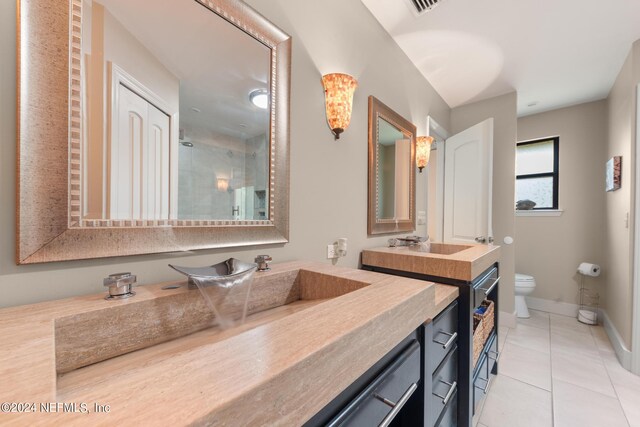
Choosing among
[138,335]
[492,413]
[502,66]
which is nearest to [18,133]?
[138,335]

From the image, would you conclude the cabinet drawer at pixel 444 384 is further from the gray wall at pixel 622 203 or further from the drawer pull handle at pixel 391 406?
the gray wall at pixel 622 203

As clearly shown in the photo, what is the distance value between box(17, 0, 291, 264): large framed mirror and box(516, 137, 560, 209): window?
151 inches

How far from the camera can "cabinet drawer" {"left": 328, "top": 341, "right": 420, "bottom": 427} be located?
574mm

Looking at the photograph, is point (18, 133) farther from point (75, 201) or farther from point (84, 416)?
point (84, 416)

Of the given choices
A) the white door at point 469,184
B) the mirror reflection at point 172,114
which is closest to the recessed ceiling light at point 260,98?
the mirror reflection at point 172,114

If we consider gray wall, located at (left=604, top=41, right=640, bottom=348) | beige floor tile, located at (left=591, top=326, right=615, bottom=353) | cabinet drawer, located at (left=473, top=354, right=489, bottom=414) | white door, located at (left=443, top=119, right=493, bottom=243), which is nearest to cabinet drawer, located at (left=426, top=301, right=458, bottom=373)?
cabinet drawer, located at (left=473, top=354, right=489, bottom=414)

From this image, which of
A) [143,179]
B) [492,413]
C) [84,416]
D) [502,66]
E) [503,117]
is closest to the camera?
[84,416]

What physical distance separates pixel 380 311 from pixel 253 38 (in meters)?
1.16

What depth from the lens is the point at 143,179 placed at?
0.83m

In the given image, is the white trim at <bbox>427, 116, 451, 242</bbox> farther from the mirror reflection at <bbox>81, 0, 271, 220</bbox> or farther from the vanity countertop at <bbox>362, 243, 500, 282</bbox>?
the mirror reflection at <bbox>81, 0, 271, 220</bbox>

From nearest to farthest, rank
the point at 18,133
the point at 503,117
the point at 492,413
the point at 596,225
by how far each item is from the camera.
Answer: the point at 18,133
the point at 492,413
the point at 503,117
the point at 596,225

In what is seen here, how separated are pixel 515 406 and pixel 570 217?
2.70m

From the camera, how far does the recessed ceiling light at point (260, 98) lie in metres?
1.13

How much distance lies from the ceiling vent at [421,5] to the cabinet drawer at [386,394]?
1.97 m
